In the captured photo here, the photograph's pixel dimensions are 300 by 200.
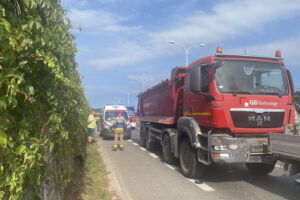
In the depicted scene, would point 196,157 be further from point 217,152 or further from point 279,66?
point 279,66

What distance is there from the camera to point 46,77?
261 cm

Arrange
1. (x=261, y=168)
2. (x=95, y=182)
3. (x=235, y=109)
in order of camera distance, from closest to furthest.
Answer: (x=235, y=109)
(x=95, y=182)
(x=261, y=168)

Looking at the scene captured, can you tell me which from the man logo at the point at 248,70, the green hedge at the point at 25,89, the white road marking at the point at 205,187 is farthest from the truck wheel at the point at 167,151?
the green hedge at the point at 25,89

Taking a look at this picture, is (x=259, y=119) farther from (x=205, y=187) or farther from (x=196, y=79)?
(x=205, y=187)

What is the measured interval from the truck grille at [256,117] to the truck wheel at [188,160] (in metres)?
1.49

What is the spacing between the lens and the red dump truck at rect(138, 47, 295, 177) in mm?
6438

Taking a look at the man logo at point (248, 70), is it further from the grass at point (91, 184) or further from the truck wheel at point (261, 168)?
the grass at point (91, 184)

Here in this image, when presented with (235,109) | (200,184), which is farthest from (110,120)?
(235,109)

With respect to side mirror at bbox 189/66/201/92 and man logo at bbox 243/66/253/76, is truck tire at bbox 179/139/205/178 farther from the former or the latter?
man logo at bbox 243/66/253/76

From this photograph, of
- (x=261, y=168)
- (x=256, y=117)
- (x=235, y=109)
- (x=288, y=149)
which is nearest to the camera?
(x=288, y=149)

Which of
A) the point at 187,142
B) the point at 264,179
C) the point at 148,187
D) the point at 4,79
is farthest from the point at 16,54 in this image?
the point at 264,179

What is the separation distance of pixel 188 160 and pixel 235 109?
2050mm

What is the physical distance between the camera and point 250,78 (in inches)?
270

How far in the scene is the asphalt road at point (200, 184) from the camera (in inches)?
247
